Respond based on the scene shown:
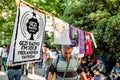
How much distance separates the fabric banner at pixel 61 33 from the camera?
698 cm

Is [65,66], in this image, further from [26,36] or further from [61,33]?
[61,33]

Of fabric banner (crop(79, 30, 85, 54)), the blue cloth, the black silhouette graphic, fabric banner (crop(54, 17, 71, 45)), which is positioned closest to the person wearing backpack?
the black silhouette graphic

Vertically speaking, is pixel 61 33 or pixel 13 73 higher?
pixel 61 33

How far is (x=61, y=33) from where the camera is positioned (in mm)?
7219

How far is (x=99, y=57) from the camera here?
1484 centimetres

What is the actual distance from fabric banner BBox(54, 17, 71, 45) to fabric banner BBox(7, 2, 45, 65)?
0.90 metres

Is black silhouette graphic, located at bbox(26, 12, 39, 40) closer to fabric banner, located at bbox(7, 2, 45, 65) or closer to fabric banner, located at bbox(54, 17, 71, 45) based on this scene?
fabric banner, located at bbox(7, 2, 45, 65)

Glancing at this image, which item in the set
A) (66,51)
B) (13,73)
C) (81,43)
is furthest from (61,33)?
(81,43)

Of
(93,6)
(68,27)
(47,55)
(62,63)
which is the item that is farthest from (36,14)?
(93,6)

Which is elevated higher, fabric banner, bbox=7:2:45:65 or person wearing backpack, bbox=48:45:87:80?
fabric banner, bbox=7:2:45:65

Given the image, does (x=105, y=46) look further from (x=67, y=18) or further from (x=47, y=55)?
(x=47, y=55)

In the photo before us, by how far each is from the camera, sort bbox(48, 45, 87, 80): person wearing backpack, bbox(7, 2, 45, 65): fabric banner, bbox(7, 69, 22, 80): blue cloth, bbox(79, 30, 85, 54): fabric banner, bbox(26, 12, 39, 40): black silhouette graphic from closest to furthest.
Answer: bbox(7, 2, 45, 65): fabric banner, bbox(26, 12, 39, 40): black silhouette graphic, bbox(48, 45, 87, 80): person wearing backpack, bbox(7, 69, 22, 80): blue cloth, bbox(79, 30, 85, 54): fabric banner

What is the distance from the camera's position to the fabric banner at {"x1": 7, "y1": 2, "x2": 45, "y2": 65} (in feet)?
17.7

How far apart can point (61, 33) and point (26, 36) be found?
166 cm
